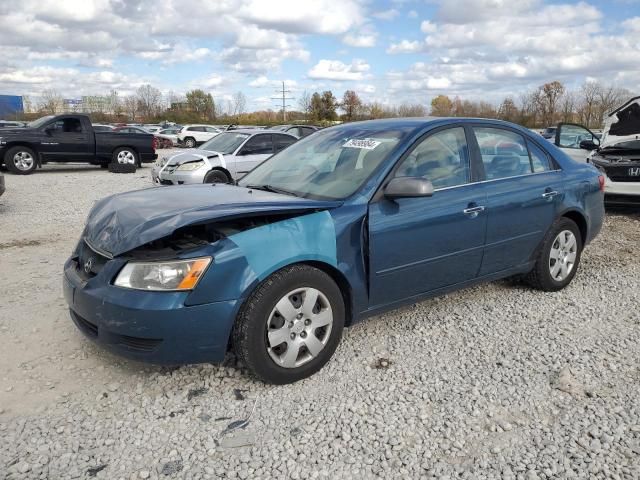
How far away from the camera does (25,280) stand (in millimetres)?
4969

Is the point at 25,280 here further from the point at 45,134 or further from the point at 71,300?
the point at 45,134

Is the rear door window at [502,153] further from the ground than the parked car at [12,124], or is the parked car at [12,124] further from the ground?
the parked car at [12,124]

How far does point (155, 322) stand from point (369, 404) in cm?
126

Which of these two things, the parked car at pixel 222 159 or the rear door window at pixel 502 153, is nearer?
the rear door window at pixel 502 153

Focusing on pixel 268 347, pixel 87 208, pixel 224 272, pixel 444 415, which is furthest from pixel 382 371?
pixel 87 208

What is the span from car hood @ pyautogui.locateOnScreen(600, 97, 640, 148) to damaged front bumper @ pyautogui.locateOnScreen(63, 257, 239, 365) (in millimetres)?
8502

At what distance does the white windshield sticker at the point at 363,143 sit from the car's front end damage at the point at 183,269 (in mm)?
797

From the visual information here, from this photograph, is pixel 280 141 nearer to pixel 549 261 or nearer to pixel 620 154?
pixel 620 154

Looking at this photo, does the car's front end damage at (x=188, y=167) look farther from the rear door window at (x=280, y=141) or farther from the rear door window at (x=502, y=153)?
the rear door window at (x=502, y=153)

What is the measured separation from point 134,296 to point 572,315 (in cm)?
340

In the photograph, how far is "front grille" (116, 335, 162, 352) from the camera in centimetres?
276

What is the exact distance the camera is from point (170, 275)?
2.72 metres

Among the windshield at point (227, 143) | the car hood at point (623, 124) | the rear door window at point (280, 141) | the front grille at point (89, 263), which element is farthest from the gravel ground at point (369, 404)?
the rear door window at point (280, 141)

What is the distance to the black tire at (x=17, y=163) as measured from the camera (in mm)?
14203
